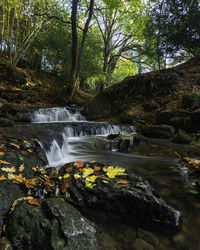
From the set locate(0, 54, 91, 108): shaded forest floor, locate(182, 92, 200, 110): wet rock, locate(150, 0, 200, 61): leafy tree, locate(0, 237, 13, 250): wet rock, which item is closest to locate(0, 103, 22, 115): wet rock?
locate(0, 54, 91, 108): shaded forest floor

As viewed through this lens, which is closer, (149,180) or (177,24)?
(149,180)

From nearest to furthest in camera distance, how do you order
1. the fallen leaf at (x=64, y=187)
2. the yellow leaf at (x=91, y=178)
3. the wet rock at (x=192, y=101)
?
the fallen leaf at (x=64, y=187) < the yellow leaf at (x=91, y=178) < the wet rock at (x=192, y=101)

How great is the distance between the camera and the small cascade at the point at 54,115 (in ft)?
29.5

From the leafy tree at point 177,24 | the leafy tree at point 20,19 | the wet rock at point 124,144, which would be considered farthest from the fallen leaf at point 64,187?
the leafy tree at point 177,24

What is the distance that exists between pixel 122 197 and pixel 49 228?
3.14 ft

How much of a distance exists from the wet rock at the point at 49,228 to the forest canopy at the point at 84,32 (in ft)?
37.2

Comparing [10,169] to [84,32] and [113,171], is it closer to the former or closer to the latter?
[113,171]

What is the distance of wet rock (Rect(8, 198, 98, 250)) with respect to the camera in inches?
54.2

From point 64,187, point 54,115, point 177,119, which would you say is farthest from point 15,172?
point 177,119

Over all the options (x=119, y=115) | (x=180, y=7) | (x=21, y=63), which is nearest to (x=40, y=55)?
(x=21, y=63)

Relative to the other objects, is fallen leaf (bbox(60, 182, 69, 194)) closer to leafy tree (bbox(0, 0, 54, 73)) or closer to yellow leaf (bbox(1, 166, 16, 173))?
yellow leaf (bbox(1, 166, 16, 173))

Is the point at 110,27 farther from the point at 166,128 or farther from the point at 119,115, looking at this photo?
the point at 166,128

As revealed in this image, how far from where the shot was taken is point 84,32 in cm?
1163

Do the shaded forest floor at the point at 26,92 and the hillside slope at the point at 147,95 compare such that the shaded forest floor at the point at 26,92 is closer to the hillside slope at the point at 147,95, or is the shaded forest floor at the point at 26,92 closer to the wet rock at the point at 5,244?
the hillside slope at the point at 147,95
